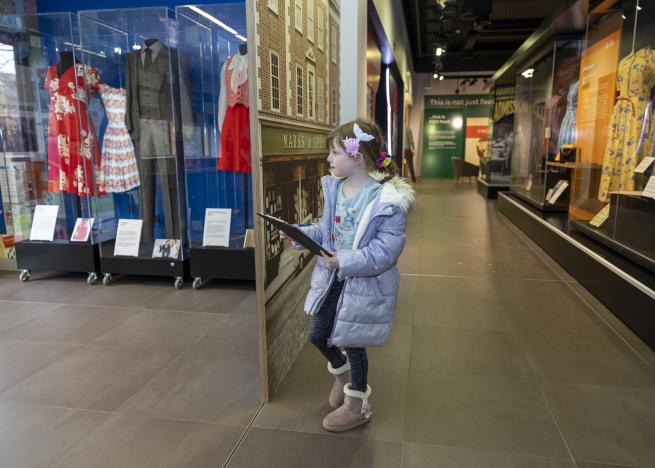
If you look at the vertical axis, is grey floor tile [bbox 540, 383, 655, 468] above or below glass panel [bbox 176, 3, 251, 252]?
below

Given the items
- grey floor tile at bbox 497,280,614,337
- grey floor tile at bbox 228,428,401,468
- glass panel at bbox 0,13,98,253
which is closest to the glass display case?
grey floor tile at bbox 497,280,614,337

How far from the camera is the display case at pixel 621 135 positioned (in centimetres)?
374

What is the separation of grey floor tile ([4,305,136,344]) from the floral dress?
1248 millimetres

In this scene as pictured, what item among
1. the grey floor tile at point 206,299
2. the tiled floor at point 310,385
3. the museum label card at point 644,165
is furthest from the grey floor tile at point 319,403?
the museum label card at point 644,165

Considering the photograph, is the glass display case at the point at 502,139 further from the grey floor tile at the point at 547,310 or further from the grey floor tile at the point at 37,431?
the grey floor tile at the point at 37,431

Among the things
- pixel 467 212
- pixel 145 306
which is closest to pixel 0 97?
pixel 145 306

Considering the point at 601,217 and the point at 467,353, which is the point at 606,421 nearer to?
the point at 467,353

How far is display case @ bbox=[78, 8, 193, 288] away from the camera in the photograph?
4270mm

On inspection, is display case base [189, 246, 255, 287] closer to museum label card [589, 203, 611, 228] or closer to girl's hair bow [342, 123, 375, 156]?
girl's hair bow [342, 123, 375, 156]

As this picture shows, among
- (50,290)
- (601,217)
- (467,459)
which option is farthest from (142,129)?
(601,217)

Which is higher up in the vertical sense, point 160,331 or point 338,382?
point 338,382

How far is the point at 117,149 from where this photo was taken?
446 centimetres

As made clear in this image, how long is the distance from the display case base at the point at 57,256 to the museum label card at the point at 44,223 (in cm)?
8

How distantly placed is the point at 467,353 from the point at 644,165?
96.3 inches
